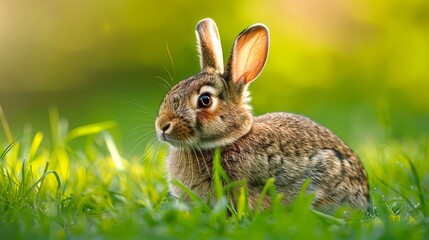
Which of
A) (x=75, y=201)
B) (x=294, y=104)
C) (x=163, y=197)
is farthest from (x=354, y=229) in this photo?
(x=294, y=104)

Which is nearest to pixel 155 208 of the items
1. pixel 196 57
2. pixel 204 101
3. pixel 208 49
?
pixel 204 101

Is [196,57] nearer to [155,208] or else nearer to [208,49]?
[208,49]

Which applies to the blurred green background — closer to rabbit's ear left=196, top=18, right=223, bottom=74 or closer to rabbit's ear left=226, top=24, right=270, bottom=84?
rabbit's ear left=196, top=18, right=223, bottom=74

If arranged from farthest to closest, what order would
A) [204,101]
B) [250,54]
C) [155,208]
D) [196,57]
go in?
[196,57] < [250,54] < [204,101] < [155,208]

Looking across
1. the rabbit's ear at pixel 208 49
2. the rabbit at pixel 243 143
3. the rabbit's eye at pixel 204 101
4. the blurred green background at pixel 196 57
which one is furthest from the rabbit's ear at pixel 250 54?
the blurred green background at pixel 196 57

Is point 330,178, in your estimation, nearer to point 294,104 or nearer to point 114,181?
point 114,181

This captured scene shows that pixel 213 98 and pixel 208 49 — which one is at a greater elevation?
pixel 208 49

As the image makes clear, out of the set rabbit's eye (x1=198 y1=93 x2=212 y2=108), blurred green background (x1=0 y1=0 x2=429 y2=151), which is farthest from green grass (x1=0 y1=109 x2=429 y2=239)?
blurred green background (x1=0 y1=0 x2=429 y2=151)

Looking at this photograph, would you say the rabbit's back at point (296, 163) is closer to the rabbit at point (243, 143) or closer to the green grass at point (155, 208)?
the rabbit at point (243, 143)
